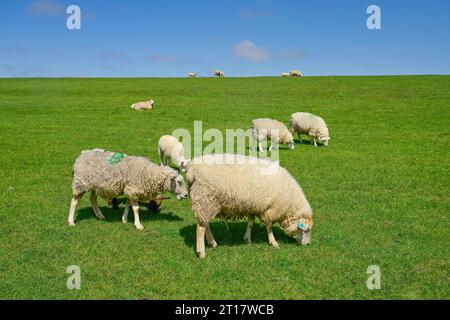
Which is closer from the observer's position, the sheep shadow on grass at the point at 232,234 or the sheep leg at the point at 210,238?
the sheep leg at the point at 210,238

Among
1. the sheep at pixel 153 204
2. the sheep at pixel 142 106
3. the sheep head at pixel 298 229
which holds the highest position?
the sheep at pixel 142 106

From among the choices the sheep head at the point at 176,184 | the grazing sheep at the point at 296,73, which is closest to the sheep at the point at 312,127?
the sheep head at the point at 176,184

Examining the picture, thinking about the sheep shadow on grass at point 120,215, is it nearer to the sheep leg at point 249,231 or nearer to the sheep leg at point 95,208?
the sheep leg at point 95,208

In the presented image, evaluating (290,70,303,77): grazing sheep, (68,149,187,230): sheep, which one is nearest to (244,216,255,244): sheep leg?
(68,149,187,230): sheep

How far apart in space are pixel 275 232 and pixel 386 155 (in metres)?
11.7

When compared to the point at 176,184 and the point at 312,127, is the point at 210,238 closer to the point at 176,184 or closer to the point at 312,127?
the point at 176,184

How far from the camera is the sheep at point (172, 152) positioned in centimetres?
1533

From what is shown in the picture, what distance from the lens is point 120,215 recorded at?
36.1 feet

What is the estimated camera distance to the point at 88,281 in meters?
7.26

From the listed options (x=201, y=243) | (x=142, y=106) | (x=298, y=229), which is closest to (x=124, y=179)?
(x=201, y=243)

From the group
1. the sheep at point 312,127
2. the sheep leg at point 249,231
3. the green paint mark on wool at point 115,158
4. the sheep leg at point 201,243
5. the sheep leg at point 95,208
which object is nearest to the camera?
the sheep leg at point 201,243

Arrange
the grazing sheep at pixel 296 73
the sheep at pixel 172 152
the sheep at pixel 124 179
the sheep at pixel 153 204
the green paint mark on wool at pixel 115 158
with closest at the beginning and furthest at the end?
the sheep at pixel 124 179 < the green paint mark on wool at pixel 115 158 < the sheep at pixel 153 204 < the sheep at pixel 172 152 < the grazing sheep at pixel 296 73

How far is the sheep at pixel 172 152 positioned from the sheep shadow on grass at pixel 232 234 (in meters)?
5.16

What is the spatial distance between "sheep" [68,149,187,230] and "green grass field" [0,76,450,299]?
0.75 meters
